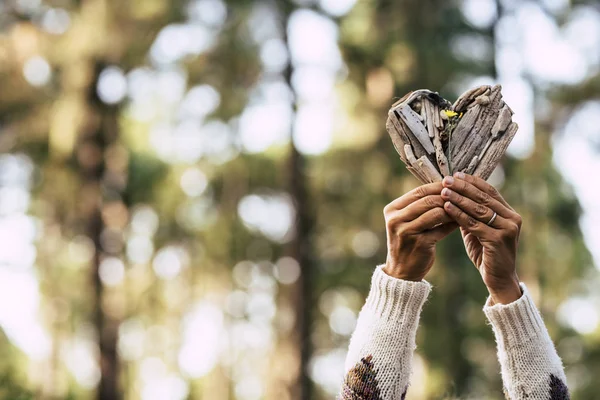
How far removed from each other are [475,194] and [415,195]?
7.6 inches

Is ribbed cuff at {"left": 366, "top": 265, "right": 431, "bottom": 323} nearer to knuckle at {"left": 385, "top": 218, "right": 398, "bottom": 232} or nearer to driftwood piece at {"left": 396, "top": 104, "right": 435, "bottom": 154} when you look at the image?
knuckle at {"left": 385, "top": 218, "right": 398, "bottom": 232}

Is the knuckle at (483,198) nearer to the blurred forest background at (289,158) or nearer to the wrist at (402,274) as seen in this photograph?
the wrist at (402,274)

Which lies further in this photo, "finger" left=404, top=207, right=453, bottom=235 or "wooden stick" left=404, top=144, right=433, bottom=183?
"wooden stick" left=404, top=144, right=433, bottom=183

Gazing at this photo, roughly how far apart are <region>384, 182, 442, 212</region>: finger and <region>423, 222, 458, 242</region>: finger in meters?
0.11

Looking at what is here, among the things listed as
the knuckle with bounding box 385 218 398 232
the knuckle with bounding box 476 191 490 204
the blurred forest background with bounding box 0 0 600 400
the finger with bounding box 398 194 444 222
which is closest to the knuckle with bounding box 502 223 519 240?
the knuckle with bounding box 476 191 490 204

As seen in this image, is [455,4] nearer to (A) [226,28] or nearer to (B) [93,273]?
(A) [226,28]

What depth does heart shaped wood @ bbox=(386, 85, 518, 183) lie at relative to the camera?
243 centimetres

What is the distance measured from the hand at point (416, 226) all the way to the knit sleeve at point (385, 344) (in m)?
0.07

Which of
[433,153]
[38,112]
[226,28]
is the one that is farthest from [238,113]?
[433,153]

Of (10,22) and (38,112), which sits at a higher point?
(10,22)

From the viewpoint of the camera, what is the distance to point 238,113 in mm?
15430

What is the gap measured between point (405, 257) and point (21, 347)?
776 inches

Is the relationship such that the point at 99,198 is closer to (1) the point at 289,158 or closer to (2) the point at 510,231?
(1) the point at 289,158

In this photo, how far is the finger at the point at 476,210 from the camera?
2160 mm
